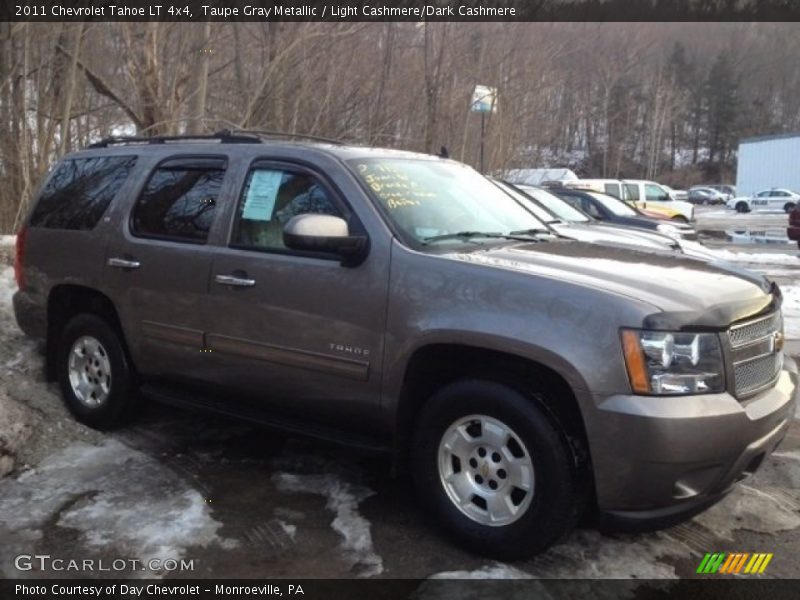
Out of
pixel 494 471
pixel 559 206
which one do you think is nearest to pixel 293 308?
pixel 494 471

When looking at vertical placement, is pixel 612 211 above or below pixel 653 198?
below

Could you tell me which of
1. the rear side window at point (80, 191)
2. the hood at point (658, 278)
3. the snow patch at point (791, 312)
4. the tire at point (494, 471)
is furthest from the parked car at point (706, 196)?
the tire at point (494, 471)

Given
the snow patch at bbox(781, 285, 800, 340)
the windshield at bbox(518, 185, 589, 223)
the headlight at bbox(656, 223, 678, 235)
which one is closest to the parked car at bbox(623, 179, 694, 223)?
the headlight at bbox(656, 223, 678, 235)

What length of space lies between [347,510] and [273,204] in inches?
65.8

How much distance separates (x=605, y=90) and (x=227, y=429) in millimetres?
58161

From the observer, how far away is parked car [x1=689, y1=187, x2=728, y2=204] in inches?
2365

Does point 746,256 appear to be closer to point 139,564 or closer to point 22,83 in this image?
point 22,83

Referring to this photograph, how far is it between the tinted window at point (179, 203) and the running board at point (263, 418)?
93 centimetres

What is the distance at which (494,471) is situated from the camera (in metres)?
Answer: 3.37

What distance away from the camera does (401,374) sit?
3.57 metres

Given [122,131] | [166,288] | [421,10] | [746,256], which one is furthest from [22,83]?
[746,256]

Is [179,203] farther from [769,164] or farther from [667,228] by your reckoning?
[769,164]

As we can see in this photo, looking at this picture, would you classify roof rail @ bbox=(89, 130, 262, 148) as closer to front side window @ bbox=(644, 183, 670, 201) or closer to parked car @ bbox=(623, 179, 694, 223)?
parked car @ bbox=(623, 179, 694, 223)

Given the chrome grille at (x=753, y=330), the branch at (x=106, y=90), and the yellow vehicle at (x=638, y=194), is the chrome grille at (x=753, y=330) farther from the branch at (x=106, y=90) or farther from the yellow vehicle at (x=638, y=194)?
the yellow vehicle at (x=638, y=194)
